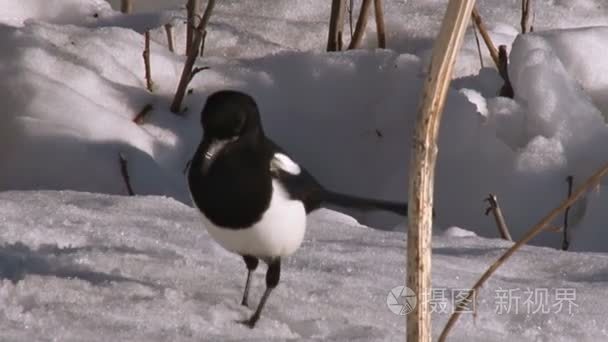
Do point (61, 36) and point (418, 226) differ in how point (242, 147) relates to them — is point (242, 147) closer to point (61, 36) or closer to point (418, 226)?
point (418, 226)

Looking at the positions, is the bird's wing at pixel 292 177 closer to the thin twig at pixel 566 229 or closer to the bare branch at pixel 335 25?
the thin twig at pixel 566 229

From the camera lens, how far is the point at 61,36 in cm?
434

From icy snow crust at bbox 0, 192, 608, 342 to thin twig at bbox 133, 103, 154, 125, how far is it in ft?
2.48

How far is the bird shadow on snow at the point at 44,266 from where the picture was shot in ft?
8.75

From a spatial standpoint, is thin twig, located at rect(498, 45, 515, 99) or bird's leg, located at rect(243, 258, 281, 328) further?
thin twig, located at rect(498, 45, 515, 99)

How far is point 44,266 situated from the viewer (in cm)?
272

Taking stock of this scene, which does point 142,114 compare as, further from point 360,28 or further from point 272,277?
point 272,277

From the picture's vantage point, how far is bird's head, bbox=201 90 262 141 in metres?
2.48

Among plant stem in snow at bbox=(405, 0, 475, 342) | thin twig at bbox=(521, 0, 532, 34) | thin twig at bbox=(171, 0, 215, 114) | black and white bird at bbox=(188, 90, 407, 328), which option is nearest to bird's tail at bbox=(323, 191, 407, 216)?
black and white bird at bbox=(188, 90, 407, 328)

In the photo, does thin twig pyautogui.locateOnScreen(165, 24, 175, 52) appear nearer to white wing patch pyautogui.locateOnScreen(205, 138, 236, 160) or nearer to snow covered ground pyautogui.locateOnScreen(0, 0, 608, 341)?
snow covered ground pyautogui.locateOnScreen(0, 0, 608, 341)

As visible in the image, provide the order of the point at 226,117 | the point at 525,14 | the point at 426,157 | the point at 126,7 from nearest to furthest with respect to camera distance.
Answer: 1. the point at 426,157
2. the point at 226,117
3. the point at 525,14
4. the point at 126,7

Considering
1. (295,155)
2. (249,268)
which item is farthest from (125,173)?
(249,268)

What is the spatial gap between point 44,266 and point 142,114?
59.2 inches

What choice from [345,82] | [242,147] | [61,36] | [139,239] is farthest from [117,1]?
[242,147]
